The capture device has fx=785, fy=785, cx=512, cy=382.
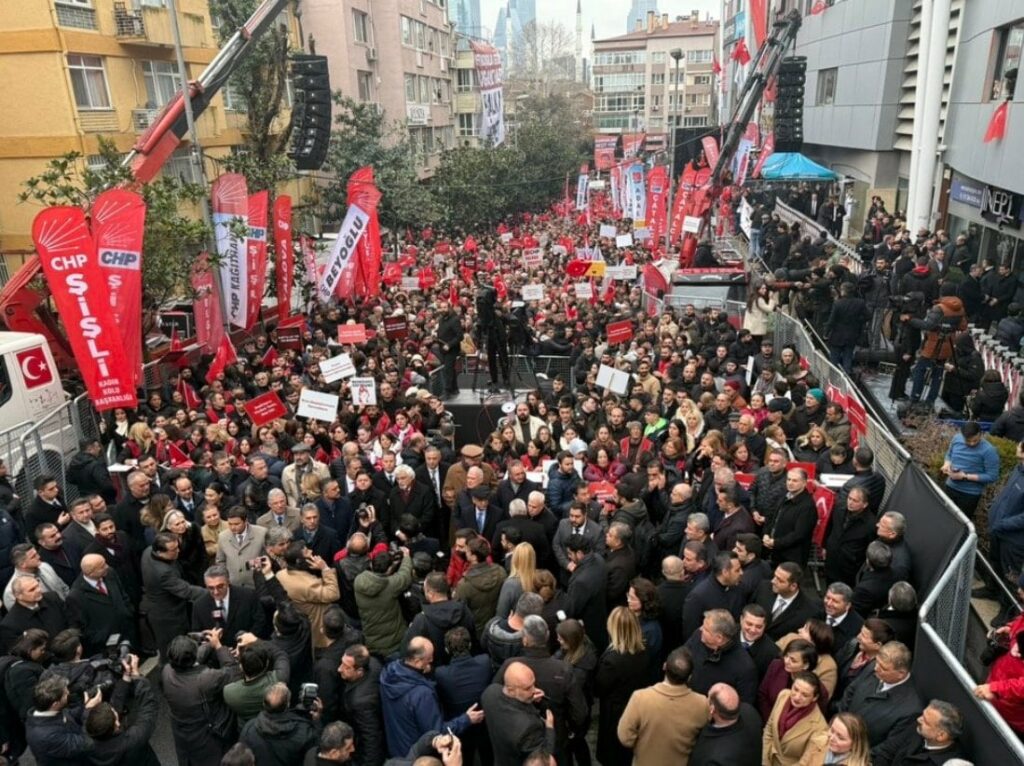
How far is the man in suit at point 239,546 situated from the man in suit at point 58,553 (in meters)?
1.35

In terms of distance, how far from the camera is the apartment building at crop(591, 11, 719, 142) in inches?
3919

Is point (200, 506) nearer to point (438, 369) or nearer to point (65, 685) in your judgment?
point (65, 685)

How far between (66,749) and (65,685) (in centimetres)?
36

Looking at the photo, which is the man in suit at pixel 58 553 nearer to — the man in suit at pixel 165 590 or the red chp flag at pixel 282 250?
the man in suit at pixel 165 590

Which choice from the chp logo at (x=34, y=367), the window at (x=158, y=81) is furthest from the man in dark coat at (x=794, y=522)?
the window at (x=158, y=81)

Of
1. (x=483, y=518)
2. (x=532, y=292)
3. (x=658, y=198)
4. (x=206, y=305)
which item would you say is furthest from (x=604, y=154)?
(x=483, y=518)

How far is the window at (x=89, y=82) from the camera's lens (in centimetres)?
2189

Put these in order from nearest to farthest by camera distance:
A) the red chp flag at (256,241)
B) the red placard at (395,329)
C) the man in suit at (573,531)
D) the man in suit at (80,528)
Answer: the man in suit at (573,531) → the man in suit at (80,528) → the red chp flag at (256,241) → the red placard at (395,329)

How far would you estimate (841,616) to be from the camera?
5.36 meters

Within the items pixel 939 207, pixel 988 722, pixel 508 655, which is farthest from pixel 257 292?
pixel 939 207

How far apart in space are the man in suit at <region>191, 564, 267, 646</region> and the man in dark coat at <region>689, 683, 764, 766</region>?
3.61 metres

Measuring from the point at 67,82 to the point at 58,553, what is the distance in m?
19.1

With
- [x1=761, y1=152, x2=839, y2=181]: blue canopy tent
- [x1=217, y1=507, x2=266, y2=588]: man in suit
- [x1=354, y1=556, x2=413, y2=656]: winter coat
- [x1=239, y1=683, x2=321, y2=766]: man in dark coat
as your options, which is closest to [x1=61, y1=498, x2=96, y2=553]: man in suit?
[x1=217, y1=507, x2=266, y2=588]: man in suit

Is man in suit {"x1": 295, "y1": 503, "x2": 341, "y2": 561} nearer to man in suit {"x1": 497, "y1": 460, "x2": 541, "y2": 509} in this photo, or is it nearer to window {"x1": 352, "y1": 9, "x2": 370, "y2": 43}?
man in suit {"x1": 497, "y1": 460, "x2": 541, "y2": 509}
